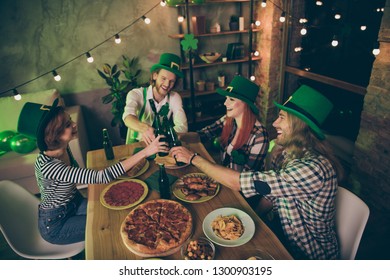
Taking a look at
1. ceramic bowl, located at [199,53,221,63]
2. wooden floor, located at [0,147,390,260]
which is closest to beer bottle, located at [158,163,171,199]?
wooden floor, located at [0,147,390,260]

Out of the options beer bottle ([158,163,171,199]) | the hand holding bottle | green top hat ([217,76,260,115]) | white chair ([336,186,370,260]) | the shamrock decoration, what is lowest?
white chair ([336,186,370,260])

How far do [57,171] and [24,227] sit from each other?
56 cm

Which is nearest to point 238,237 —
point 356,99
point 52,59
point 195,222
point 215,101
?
point 195,222

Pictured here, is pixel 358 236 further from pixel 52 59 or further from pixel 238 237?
pixel 52 59

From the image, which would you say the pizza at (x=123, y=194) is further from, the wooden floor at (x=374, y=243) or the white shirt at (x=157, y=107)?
the wooden floor at (x=374, y=243)

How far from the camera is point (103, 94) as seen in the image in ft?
14.0

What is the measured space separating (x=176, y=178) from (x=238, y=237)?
0.65 metres

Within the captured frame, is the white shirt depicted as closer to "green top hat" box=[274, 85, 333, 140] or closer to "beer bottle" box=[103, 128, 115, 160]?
"beer bottle" box=[103, 128, 115, 160]

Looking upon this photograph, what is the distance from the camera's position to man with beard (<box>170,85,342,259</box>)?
56.4 inches

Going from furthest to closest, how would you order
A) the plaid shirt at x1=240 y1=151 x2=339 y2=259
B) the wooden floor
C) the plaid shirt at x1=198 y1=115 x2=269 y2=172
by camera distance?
1. the wooden floor
2. the plaid shirt at x1=198 y1=115 x2=269 y2=172
3. the plaid shirt at x1=240 y1=151 x2=339 y2=259

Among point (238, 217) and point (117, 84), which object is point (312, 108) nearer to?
point (238, 217)

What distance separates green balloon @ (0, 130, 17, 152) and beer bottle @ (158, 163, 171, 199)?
2543 millimetres

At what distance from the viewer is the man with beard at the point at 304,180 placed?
1432mm

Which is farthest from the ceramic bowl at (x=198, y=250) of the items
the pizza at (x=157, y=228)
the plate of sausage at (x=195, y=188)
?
the plate of sausage at (x=195, y=188)
